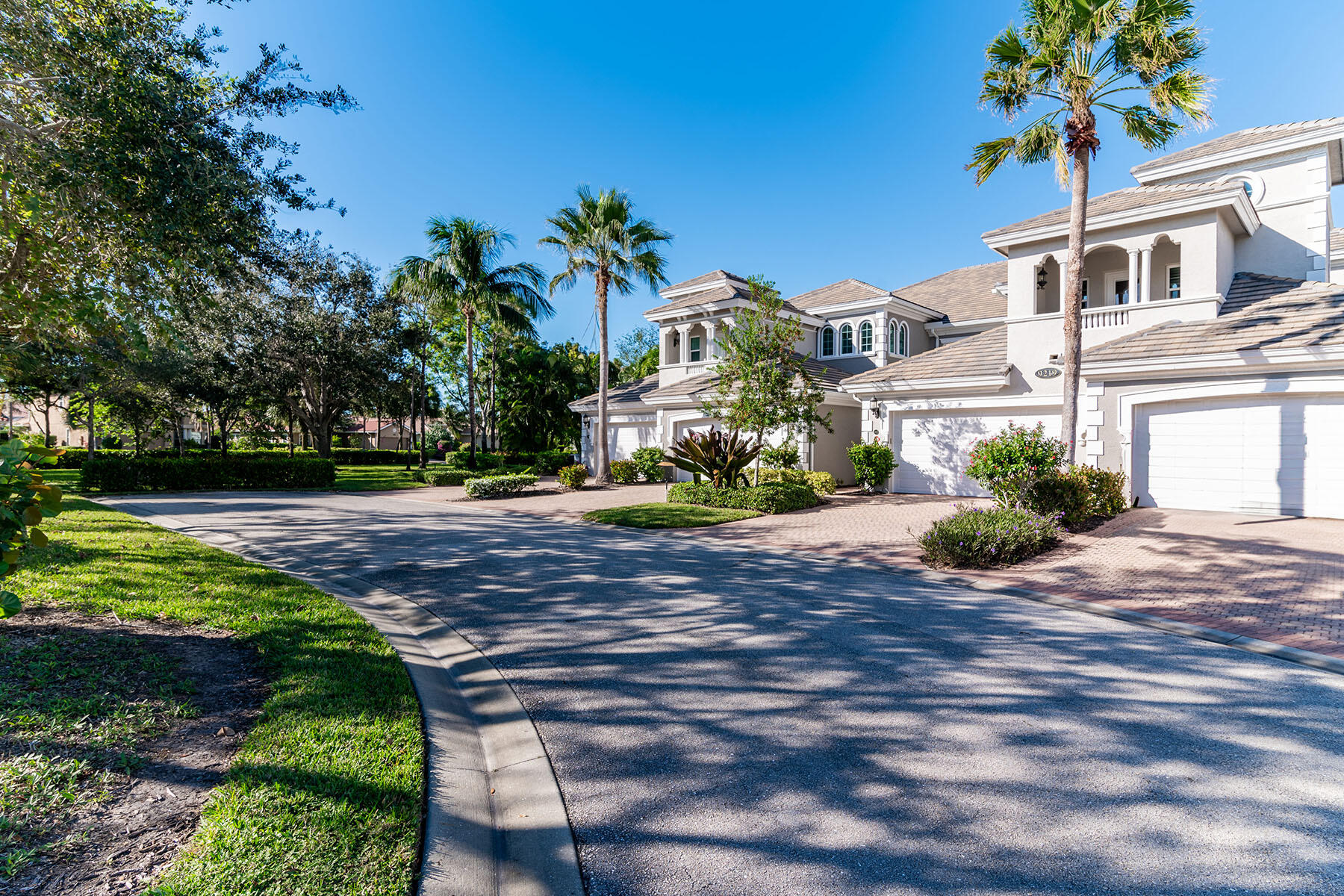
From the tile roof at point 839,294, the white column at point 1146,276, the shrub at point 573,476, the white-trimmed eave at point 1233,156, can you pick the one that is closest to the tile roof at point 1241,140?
the white-trimmed eave at point 1233,156

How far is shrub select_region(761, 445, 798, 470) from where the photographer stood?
59.2 ft

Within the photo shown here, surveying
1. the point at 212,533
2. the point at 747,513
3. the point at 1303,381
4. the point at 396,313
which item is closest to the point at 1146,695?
the point at 747,513

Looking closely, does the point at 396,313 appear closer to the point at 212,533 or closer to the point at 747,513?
the point at 212,533

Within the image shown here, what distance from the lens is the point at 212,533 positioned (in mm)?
11852

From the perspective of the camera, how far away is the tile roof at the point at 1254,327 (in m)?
12.6

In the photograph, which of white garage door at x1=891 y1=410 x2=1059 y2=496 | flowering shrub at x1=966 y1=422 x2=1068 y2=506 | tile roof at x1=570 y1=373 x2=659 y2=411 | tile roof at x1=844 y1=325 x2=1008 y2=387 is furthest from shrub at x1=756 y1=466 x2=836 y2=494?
tile roof at x1=570 y1=373 x2=659 y2=411

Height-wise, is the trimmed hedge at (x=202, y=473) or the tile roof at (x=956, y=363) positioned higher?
the tile roof at (x=956, y=363)

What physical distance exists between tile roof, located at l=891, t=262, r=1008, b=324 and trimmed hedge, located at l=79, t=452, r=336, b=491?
84.9 feet

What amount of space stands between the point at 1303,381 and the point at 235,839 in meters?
17.5

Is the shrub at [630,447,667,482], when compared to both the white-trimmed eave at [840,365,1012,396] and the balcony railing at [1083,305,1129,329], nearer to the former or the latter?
the white-trimmed eave at [840,365,1012,396]

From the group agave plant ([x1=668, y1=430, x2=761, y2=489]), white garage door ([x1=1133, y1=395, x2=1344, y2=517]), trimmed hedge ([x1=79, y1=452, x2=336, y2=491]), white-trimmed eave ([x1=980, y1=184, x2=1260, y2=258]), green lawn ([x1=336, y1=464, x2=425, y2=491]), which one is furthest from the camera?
green lawn ([x1=336, y1=464, x2=425, y2=491])

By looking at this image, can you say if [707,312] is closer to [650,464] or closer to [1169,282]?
[650,464]

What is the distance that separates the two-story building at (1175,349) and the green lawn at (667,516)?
21.8ft

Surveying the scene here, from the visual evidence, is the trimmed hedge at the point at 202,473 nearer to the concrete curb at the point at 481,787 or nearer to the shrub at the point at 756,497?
the shrub at the point at 756,497
